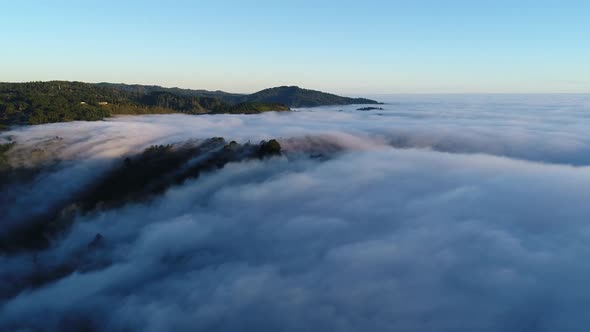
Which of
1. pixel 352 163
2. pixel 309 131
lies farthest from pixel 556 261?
pixel 309 131

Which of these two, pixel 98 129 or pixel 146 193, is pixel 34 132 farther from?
pixel 146 193

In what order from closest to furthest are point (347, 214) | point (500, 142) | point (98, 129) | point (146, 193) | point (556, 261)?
point (556, 261), point (347, 214), point (146, 193), point (500, 142), point (98, 129)

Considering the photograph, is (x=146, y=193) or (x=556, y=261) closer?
(x=556, y=261)

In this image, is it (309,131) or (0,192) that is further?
(309,131)

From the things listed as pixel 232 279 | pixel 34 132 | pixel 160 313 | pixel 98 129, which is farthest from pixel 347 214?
pixel 34 132

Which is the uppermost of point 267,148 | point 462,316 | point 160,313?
point 267,148

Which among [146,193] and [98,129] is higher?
[98,129]

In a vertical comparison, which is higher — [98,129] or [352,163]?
[98,129]

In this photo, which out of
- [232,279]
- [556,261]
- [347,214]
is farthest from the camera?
[347,214]

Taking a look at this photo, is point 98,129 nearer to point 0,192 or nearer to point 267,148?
point 0,192
